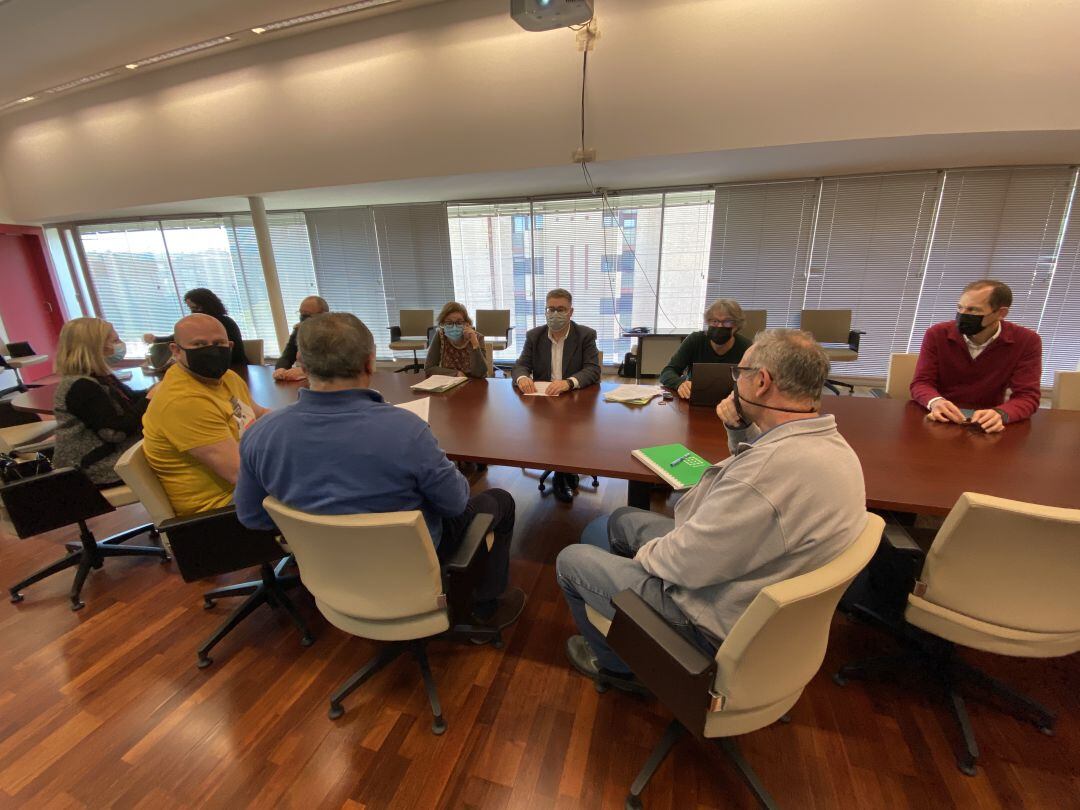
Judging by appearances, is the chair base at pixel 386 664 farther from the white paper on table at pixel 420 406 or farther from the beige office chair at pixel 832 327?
the beige office chair at pixel 832 327

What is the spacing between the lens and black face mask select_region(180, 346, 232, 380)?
1.56 metres

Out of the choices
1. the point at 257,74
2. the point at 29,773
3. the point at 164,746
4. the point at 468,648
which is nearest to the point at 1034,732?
the point at 468,648

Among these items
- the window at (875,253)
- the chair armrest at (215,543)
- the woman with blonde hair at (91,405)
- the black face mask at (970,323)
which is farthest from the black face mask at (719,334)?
the woman with blonde hair at (91,405)

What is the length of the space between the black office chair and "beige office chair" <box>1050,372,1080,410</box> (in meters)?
3.85

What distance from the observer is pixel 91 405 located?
6.14 feet

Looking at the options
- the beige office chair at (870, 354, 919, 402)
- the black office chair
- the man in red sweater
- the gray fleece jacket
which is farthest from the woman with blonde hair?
the beige office chair at (870, 354, 919, 402)

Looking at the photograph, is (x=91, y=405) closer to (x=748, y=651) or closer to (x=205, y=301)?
(x=205, y=301)

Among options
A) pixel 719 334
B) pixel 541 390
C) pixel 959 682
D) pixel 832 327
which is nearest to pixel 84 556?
pixel 541 390

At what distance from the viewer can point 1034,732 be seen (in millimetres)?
1365

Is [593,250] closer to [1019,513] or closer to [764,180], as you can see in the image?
[764,180]

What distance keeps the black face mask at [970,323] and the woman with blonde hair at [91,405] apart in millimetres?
3985

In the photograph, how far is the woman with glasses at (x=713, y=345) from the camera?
2.36 metres

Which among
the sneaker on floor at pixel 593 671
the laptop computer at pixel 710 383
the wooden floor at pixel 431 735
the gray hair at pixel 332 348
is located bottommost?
the wooden floor at pixel 431 735

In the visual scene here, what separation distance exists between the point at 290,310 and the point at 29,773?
6.17 metres
